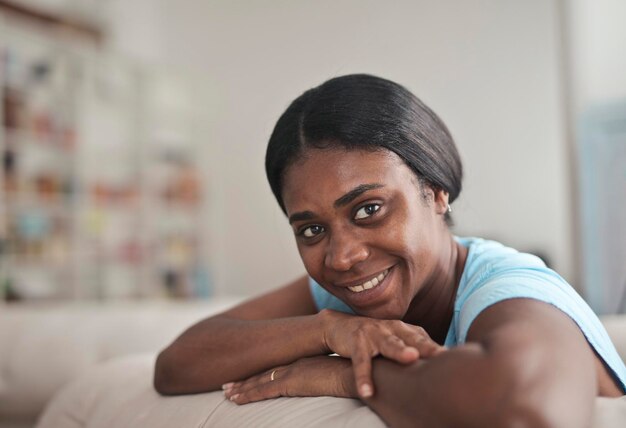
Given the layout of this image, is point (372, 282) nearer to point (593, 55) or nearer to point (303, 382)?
point (303, 382)

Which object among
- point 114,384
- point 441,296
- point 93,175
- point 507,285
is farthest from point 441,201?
point 93,175

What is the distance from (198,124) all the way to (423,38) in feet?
7.25

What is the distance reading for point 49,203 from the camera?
5113 millimetres

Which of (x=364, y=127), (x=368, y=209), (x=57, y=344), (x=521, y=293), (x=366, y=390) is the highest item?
(x=364, y=127)

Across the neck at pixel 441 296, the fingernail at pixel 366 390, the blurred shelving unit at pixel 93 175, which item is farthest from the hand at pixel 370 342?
the blurred shelving unit at pixel 93 175

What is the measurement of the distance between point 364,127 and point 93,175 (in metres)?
4.70

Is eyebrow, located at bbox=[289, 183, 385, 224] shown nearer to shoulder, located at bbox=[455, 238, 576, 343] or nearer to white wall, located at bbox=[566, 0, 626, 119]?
shoulder, located at bbox=[455, 238, 576, 343]

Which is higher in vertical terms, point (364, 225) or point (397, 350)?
point (364, 225)

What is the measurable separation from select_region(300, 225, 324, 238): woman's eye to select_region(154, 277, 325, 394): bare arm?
138 millimetres

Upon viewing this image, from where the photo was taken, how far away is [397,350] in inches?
36.1

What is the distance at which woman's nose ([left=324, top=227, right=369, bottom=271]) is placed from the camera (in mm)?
1098

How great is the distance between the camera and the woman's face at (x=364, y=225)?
3.63ft

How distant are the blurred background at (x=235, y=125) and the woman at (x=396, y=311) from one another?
269cm

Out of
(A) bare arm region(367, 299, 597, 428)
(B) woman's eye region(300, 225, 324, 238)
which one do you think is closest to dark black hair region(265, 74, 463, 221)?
(B) woman's eye region(300, 225, 324, 238)
